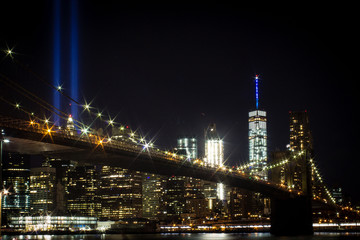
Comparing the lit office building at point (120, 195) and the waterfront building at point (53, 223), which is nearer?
the waterfront building at point (53, 223)

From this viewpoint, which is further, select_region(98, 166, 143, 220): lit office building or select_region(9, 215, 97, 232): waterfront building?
select_region(98, 166, 143, 220): lit office building

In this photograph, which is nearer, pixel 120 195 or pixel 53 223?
pixel 53 223

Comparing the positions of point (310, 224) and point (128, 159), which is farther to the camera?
point (310, 224)

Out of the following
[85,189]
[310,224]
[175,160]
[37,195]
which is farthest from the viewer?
[85,189]

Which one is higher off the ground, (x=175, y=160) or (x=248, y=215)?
(x=175, y=160)

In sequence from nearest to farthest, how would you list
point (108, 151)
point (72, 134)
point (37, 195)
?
point (72, 134)
point (108, 151)
point (37, 195)

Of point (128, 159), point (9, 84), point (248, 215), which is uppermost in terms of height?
point (9, 84)

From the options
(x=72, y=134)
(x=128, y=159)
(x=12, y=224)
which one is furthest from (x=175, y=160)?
(x=12, y=224)

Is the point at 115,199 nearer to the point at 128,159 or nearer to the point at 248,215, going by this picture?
the point at 248,215

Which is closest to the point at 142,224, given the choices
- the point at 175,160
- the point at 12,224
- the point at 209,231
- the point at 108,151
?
the point at 209,231
